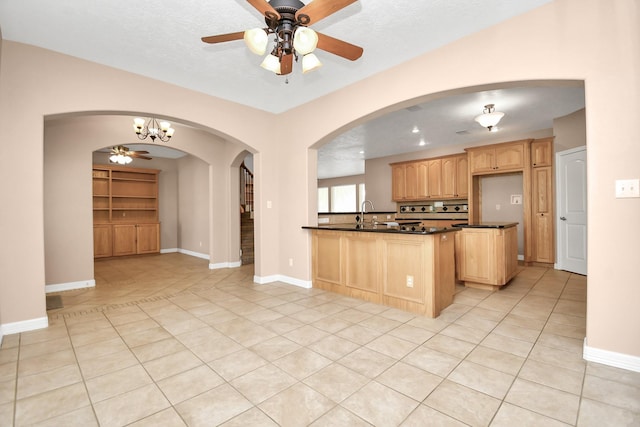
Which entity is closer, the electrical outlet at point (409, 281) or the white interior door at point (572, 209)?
the electrical outlet at point (409, 281)

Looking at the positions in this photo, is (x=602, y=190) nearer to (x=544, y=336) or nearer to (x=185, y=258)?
(x=544, y=336)

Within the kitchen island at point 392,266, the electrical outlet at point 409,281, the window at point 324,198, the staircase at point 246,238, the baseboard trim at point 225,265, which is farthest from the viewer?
the window at point 324,198

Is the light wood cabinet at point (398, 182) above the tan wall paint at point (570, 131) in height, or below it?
below

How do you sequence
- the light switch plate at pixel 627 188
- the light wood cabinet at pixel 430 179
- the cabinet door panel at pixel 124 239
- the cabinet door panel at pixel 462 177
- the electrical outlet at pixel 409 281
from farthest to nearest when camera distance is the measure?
the cabinet door panel at pixel 124 239 < the light wood cabinet at pixel 430 179 < the cabinet door panel at pixel 462 177 < the electrical outlet at pixel 409 281 < the light switch plate at pixel 627 188

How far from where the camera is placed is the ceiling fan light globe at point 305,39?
76.5 inches

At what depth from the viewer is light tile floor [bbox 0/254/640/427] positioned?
5.40ft

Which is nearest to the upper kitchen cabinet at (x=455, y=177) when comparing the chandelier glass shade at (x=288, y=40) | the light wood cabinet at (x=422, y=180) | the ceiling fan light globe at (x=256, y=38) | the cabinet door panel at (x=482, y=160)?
the cabinet door panel at (x=482, y=160)

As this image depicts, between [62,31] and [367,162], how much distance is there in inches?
300

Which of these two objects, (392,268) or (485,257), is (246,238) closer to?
(392,268)

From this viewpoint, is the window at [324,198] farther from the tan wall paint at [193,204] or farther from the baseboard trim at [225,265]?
the baseboard trim at [225,265]

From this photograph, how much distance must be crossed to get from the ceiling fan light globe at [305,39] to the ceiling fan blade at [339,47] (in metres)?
0.17

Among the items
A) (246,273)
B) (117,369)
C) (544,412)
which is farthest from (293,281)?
(544,412)

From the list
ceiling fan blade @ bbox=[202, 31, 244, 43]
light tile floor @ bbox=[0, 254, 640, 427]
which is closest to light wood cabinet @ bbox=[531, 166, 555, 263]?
light tile floor @ bbox=[0, 254, 640, 427]

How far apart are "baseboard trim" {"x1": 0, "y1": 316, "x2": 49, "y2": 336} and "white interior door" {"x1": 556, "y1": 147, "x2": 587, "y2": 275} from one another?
7.84 m
